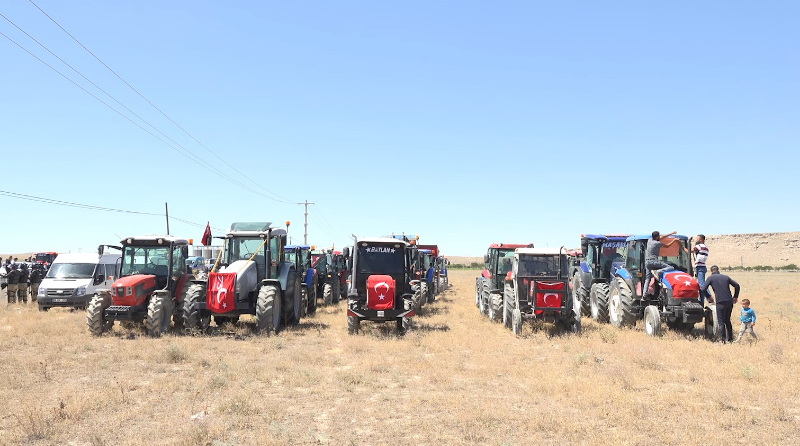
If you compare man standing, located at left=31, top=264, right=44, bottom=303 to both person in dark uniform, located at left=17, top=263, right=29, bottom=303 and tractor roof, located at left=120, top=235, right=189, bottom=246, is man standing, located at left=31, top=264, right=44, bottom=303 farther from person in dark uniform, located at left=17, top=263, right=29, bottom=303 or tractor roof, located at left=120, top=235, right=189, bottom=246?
tractor roof, located at left=120, top=235, right=189, bottom=246

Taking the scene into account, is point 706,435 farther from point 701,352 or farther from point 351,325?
point 351,325

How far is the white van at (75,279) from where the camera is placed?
1797 centimetres

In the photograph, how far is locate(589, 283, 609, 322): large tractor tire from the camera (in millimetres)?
14906

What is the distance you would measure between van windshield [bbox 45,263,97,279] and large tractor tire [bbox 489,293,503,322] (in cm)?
1359

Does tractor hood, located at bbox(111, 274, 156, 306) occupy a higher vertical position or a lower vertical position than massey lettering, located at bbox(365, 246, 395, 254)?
lower

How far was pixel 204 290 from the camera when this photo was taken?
1341 cm

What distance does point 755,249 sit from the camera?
118 metres

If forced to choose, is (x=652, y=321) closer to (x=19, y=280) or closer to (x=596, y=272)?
(x=596, y=272)

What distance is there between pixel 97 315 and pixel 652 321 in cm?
1273

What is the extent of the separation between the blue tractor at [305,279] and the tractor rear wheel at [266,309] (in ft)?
11.5

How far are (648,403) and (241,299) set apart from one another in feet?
31.3

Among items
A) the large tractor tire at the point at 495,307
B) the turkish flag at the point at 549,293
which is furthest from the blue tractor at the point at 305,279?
the turkish flag at the point at 549,293

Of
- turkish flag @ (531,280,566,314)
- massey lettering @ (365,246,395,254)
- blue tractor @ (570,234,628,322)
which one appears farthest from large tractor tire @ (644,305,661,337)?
massey lettering @ (365,246,395,254)

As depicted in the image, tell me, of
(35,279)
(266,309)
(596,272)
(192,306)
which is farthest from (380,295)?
(35,279)
